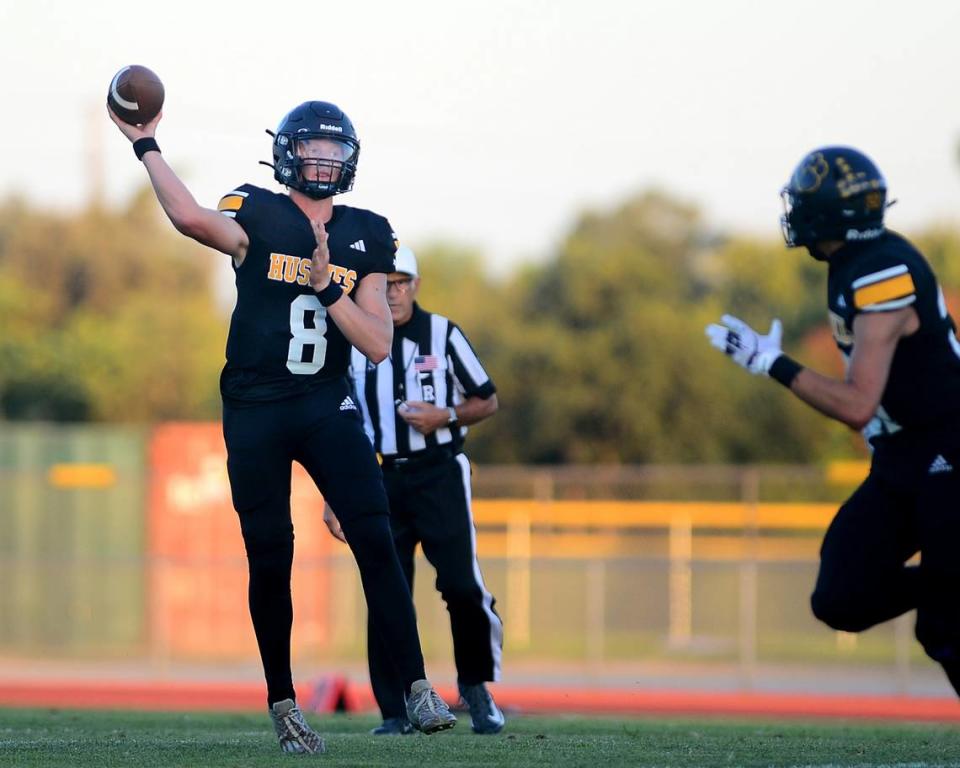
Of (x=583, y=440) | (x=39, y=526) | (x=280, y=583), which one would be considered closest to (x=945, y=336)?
(x=280, y=583)

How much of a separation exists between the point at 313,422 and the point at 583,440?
2334 centimetres

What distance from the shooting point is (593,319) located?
32750mm

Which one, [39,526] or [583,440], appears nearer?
[39,526]

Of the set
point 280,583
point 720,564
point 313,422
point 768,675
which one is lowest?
point 768,675

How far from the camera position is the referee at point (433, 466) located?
742cm

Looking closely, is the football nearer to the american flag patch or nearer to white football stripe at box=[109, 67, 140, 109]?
white football stripe at box=[109, 67, 140, 109]

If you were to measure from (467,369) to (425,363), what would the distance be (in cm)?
20

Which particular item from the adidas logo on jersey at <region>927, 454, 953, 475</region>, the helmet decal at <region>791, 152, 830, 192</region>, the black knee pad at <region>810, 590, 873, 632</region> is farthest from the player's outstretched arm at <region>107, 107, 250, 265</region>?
the adidas logo on jersey at <region>927, 454, 953, 475</region>

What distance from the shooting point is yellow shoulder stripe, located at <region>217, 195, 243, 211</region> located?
5.52 meters

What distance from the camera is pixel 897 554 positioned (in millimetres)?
5234

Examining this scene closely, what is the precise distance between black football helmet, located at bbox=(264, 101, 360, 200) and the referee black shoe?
2.57m

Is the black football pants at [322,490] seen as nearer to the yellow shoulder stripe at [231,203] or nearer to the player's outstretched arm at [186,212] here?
the player's outstretched arm at [186,212]

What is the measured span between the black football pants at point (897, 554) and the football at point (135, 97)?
266 centimetres

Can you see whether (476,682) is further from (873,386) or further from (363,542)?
(873,386)
